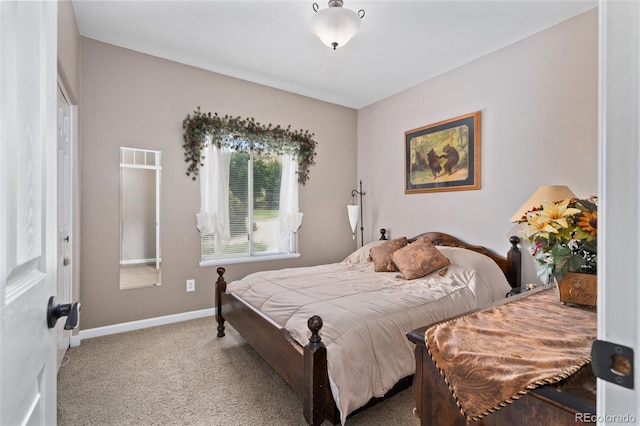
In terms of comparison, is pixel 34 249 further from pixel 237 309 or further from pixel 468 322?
pixel 237 309

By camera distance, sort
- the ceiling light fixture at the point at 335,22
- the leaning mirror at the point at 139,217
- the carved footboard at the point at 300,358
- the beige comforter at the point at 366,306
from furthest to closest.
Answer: the leaning mirror at the point at 139,217
the ceiling light fixture at the point at 335,22
the beige comforter at the point at 366,306
the carved footboard at the point at 300,358

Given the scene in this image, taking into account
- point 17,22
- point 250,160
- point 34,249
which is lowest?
point 34,249

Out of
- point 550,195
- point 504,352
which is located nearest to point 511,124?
point 550,195

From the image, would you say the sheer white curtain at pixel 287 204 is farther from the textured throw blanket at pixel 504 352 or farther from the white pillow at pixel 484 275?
the textured throw blanket at pixel 504 352

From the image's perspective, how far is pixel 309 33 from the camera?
283cm

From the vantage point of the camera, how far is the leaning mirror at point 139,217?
10.3ft

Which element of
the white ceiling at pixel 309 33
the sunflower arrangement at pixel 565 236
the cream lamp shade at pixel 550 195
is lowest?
the sunflower arrangement at pixel 565 236

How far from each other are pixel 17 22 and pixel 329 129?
13.5ft

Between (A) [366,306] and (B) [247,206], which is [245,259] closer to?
(B) [247,206]

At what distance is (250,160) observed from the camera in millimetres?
3926

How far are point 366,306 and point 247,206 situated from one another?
237cm

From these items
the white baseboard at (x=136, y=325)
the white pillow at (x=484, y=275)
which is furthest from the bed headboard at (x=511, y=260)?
the white baseboard at (x=136, y=325)

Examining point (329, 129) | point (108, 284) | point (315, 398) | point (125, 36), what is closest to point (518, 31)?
point (329, 129)

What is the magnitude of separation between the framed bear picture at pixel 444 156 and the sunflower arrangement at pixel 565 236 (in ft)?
6.99
